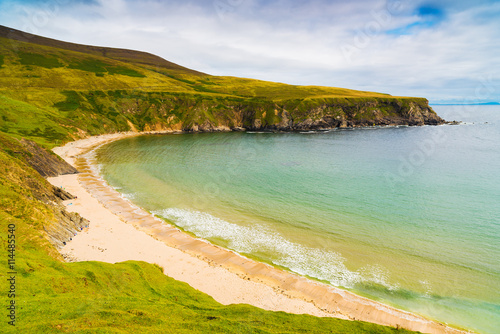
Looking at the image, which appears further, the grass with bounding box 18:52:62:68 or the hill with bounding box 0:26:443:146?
the grass with bounding box 18:52:62:68

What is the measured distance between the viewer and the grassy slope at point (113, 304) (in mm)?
14137

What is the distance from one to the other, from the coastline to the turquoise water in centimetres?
200

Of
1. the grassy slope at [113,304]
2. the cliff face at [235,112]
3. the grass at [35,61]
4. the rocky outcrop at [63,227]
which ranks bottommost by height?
the rocky outcrop at [63,227]

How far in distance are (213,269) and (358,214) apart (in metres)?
28.8

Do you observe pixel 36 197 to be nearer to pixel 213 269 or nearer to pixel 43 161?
pixel 213 269

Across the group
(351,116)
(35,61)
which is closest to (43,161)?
(351,116)

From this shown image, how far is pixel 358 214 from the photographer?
45.5 meters

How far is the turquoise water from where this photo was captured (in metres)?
29.2

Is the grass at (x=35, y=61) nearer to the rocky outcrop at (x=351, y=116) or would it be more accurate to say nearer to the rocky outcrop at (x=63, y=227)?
the rocky outcrop at (x=351, y=116)

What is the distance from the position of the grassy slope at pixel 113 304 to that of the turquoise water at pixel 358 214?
1383cm

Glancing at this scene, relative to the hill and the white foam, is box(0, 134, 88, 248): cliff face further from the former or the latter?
the hill

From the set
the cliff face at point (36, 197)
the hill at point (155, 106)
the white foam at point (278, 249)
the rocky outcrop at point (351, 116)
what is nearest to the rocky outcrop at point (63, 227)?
the cliff face at point (36, 197)

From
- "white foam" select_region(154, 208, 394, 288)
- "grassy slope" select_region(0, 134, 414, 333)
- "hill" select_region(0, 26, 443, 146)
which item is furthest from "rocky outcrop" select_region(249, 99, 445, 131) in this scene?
"grassy slope" select_region(0, 134, 414, 333)

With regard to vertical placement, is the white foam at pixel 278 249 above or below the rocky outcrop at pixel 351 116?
below
